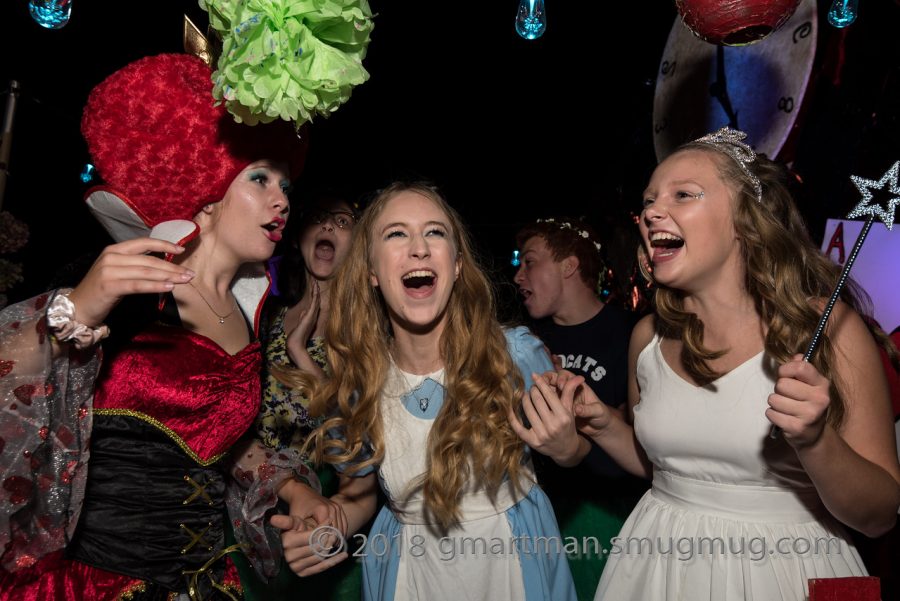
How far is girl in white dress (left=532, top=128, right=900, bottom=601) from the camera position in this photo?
165 cm

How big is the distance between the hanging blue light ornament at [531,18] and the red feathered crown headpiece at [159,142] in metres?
1.17

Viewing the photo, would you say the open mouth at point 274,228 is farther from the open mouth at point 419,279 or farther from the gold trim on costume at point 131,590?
Answer: the gold trim on costume at point 131,590

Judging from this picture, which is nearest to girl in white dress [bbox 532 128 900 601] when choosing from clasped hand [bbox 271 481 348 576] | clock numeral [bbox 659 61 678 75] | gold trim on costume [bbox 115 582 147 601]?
clasped hand [bbox 271 481 348 576]

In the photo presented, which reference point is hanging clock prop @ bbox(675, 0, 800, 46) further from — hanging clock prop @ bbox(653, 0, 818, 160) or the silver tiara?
hanging clock prop @ bbox(653, 0, 818, 160)

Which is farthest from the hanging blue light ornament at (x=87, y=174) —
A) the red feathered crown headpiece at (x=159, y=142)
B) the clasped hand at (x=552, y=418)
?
the clasped hand at (x=552, y=418)

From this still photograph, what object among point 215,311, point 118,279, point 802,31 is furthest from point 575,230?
point 118,279

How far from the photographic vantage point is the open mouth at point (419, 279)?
211 cm

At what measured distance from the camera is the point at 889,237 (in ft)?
9.98

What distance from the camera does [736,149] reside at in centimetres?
200

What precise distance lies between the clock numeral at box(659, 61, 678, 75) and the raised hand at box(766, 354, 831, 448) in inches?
120

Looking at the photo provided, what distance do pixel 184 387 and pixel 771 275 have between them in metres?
1.59

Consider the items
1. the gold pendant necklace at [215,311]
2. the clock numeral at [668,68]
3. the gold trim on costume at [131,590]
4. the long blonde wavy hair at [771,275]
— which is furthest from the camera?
the clock numeral at [668,68]

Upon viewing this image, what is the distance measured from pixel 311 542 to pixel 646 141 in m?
4.25

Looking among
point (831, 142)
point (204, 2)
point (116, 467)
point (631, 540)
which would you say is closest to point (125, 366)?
point (116, 467)
